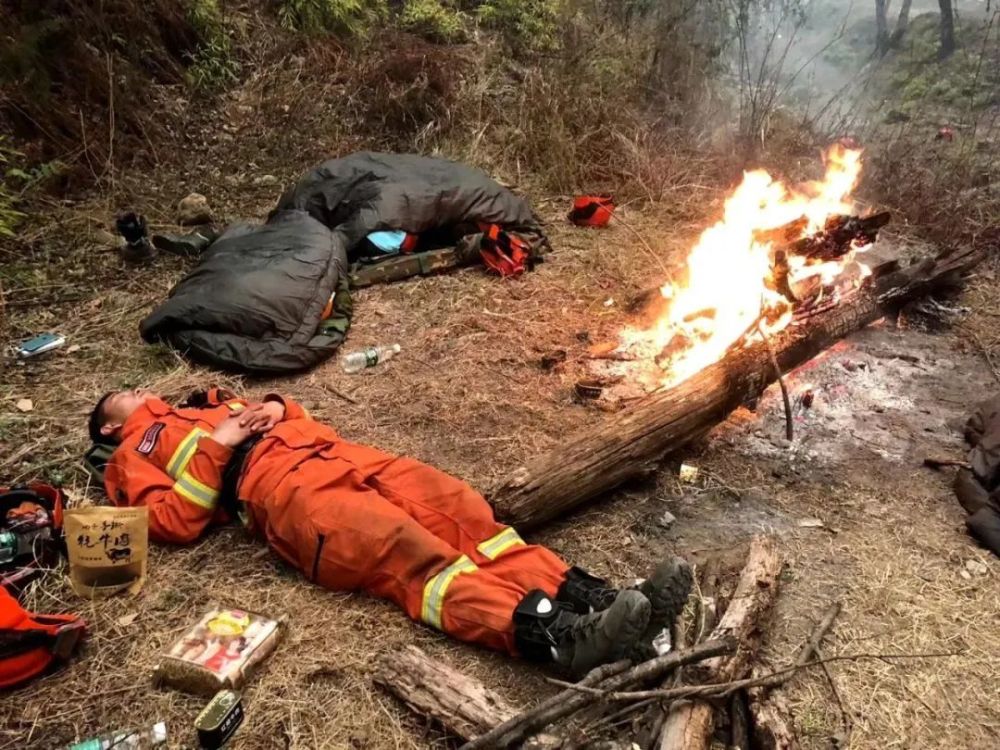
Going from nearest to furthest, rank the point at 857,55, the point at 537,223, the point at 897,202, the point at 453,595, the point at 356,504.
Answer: the point at 453,595 < the point at 356,504 < the point at 537,223 < the point at 897,202 < the point at 857,55

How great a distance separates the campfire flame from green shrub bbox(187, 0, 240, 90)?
5.06 meters

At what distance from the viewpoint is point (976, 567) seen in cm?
291

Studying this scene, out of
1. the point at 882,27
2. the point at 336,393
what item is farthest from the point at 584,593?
the point at 882,27

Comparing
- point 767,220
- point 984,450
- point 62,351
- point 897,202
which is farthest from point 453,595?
point 897,202

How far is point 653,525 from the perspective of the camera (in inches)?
122

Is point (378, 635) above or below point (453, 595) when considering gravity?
below

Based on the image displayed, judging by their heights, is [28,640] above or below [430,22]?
below

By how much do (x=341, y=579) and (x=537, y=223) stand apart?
13.0 feet

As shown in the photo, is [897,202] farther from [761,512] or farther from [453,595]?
[453,595]

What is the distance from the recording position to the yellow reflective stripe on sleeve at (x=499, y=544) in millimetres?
2555

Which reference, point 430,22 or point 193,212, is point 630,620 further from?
point 430,22

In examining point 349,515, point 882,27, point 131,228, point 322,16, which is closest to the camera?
point 349,515

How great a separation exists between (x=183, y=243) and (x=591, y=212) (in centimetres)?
334

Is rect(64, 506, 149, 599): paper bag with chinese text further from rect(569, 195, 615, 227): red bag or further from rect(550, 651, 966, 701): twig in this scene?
rect(569, 195, 615, 227): red bag
